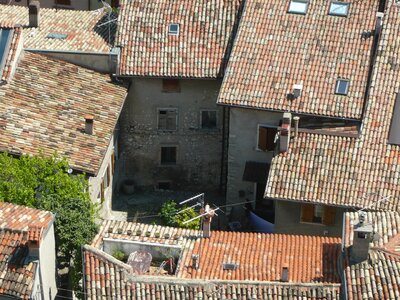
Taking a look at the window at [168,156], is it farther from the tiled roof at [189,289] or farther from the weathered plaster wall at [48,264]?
the tiled roof at [189,289]

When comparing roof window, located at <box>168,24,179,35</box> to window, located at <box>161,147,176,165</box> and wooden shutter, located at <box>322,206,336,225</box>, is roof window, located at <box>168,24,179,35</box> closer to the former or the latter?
window, located at <box>161,147,176,165</box>

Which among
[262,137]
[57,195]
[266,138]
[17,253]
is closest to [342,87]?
[266,138]

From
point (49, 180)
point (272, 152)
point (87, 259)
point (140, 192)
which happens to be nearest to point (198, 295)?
point (87, 259)

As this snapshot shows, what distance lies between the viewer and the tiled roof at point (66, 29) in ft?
178

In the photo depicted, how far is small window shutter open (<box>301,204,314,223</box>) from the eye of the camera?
47.5m

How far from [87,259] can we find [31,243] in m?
2.46

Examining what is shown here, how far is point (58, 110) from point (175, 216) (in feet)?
24.7

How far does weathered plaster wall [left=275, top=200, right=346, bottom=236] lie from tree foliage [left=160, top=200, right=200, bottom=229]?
A: 3.80 m

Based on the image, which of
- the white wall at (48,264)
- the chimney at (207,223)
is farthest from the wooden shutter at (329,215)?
Result: the white wall at (48,264)

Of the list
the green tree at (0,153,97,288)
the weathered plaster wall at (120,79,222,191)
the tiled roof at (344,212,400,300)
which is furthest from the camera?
the weathered plaster wall at (120,79,222,191)

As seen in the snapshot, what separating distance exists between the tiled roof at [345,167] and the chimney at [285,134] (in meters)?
0.31

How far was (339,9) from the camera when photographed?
5288 cm

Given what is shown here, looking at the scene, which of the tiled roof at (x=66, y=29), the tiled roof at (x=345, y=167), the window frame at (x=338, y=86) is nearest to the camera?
the tiled roof at (x=345, y=167)

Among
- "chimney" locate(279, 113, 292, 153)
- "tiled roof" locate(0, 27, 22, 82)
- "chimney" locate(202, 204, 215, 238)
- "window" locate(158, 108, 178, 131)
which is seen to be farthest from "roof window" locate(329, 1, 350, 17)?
"tiled roof" locate(0, 27, 22, 82)
